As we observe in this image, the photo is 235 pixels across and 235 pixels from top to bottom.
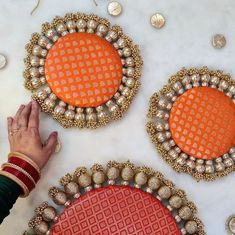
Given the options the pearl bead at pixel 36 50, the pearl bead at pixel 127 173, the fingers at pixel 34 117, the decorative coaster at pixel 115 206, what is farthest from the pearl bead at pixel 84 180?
the pearl bead at pixel 36 50

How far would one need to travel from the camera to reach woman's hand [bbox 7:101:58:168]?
1.44m

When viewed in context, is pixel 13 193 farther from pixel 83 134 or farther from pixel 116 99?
pixel 116 99

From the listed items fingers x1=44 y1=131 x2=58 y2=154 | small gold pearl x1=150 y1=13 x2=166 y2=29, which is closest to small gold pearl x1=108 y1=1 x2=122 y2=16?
small gold pearl x1=150 y1=13 x2=166 y2=29

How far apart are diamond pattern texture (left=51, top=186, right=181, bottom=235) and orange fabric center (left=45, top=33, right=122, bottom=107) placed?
309 mm

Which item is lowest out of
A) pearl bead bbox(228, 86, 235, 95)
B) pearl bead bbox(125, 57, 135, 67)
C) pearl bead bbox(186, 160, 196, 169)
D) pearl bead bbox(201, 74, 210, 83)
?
pearl bead bbox(186, 160, 196, 169)

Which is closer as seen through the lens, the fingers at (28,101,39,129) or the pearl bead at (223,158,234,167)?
the fingers at (28,101,39,129)

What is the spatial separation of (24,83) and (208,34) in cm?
68

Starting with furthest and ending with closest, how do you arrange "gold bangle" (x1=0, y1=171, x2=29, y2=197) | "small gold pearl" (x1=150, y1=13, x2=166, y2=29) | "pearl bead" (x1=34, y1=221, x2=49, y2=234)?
1. "small gold pearl" (x1=150, y1=13, x2=166, y2=29)
2. "pearl bead" (x1=34, y1=221, x2=49, y2=234)
3. "gold bangle" (x1=0, y1=171, x2=29, y2=197)

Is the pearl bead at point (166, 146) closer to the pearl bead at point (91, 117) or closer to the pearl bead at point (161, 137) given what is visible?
the pearl bead at point (161, 137)

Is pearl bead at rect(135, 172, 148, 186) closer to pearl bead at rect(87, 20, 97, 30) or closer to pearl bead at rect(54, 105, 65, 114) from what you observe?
pearl bead at rect(54, 105, 65, 114)

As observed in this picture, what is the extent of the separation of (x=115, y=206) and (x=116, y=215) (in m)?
0.03

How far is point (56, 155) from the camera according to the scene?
156cm

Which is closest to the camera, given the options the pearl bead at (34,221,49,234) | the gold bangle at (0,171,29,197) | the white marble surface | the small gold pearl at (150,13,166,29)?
the gold bangle at (0,171,29,197)

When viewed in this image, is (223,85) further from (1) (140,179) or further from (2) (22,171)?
(2) (22,171)
